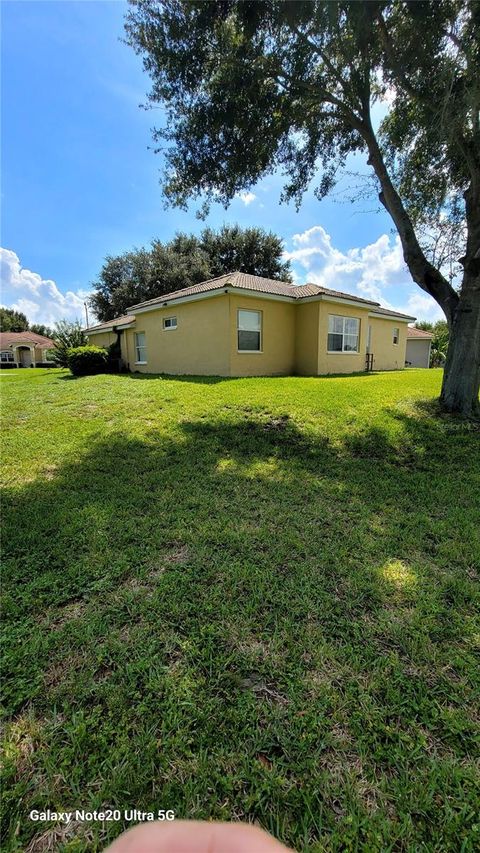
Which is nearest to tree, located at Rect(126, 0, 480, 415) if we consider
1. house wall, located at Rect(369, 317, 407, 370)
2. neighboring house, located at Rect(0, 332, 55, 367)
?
house wall, located at Rect(369, 317, 407, 370)

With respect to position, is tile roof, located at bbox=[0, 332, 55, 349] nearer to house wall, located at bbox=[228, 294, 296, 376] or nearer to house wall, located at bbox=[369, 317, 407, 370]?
house wall, located at bbox=[228, 294, 296, 376]

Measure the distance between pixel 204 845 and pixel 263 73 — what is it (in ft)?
32.6

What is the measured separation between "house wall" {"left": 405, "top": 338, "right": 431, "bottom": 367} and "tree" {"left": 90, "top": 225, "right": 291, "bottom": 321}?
451 inches

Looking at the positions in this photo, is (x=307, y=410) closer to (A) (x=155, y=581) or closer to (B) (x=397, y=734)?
(A) (x=155, y=581)

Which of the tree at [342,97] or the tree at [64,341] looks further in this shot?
the tree at [64,341]

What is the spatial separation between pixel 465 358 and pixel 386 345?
42.4ft

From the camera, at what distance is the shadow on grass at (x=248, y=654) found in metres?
1.39

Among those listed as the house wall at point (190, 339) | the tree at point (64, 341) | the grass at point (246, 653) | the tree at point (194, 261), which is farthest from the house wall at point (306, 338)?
the tree at point (194, 261)

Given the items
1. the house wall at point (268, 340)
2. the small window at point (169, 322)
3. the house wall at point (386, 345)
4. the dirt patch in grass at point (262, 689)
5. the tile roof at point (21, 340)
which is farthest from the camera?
the tile roof at point (21, 340)

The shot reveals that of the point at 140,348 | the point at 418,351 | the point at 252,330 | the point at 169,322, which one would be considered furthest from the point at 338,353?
the point at 418,351

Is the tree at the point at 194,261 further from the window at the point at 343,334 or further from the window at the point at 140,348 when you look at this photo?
the window at the point at 343,334

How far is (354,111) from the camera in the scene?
27.4ft

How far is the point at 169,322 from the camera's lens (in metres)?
15.1

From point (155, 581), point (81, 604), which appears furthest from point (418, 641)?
point (81, 604)
